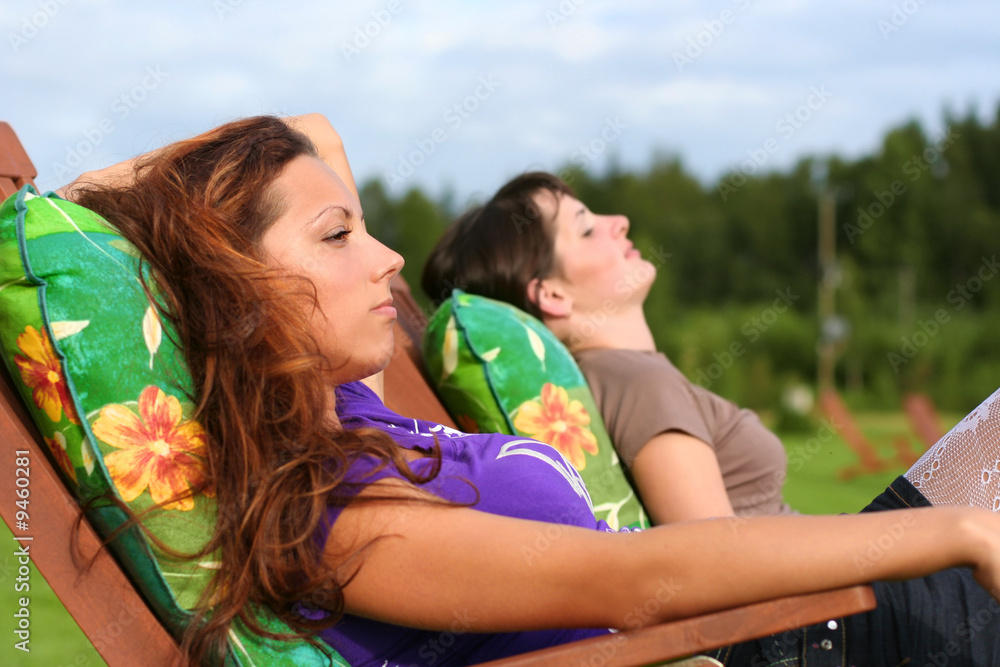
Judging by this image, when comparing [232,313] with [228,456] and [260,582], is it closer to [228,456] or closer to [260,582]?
[228,456]

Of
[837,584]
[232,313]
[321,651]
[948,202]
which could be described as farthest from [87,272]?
[948,202]

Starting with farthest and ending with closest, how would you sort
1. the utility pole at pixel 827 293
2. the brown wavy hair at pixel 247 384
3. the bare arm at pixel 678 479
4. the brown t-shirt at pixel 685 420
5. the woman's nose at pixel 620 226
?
the utility pole at pixel 827 293
the woman's nose at pixel 620 226
the brown t-shirt at pixel 685 420
the bare arm at pixel 678 479
the brown wavy hair at pixel 247 384

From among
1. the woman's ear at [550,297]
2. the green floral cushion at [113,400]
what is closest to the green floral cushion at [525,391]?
the woman's ear at [550,297]

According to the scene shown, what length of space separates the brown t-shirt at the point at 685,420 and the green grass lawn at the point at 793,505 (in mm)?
659

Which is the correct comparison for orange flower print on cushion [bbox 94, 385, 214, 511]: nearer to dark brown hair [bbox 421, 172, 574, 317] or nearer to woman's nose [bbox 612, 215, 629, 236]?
dark brown hair [bbox 421, 172, 574, 317]

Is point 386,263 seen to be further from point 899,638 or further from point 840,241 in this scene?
point 840,241

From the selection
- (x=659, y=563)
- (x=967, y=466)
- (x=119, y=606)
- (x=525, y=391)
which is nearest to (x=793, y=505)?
(x=525, y=391)

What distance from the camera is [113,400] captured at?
3.97 ft

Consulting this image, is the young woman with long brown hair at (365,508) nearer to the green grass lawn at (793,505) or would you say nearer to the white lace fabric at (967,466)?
the white lace fabric at (967,466)

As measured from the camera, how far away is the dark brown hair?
2543 mm

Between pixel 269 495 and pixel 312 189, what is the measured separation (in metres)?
0.53

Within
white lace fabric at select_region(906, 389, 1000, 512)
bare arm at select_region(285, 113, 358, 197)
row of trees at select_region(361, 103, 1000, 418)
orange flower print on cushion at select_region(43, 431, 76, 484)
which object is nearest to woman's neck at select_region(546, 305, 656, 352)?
bare arm at select_region(285, 113, 358, 197)

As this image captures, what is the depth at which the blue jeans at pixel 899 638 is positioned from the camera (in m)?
1.36

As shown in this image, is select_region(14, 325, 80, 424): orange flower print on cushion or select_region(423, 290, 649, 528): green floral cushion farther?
select_region(423, 290, 649, 528): green floral cushion
